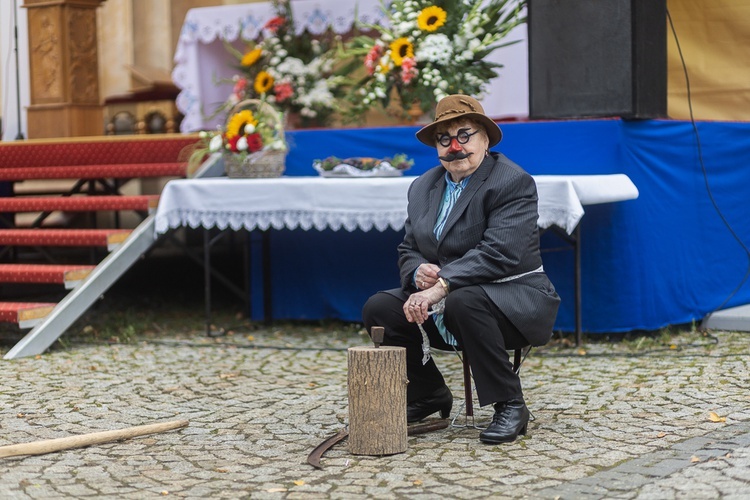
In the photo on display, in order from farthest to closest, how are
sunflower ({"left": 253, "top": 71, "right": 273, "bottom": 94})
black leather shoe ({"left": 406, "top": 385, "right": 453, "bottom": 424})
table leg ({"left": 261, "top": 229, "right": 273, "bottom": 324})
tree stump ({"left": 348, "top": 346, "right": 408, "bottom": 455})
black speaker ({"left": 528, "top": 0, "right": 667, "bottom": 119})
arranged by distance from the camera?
1. sunflower ({"left": 253, "top": 71, "right": 273, "bottom": 94})
2. table leg ({"left": 261, "top": 229, "right": 273, "bottom": 324})
3. black speaker ({"left": 528, "top": 0, "right": 667, "bottom": 119})
4. black leather shoe ({"left": 406, "top": 385, "right": 453, "bottom": 424})
5. tree stump ({"left": 348, "top": 346, "right": 408, "bottom": 455})

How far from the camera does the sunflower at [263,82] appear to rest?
380 inches

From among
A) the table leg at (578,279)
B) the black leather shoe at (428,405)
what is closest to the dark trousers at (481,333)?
the black leather shoe at (428,405)

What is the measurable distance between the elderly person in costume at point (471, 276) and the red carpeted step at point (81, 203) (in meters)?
3.48

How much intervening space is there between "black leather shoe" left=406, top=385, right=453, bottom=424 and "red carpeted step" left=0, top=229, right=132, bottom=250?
3401 mm

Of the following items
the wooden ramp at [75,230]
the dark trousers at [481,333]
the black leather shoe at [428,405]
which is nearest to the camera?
the dark trousers at [481,333]

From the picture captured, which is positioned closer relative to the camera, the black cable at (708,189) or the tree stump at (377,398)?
the tree stump at (377,398)

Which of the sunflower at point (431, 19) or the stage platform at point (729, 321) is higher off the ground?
the sunflower at point (431, 19)

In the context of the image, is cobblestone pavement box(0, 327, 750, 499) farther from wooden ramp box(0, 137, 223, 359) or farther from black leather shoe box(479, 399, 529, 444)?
wooden ramp box(0, 137, 223, 359)

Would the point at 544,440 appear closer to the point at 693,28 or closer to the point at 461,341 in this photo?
the point at 461,341

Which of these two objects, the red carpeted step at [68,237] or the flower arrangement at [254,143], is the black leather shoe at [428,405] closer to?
the flower arrangement at [254,143]

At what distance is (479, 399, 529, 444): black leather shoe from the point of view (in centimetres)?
488

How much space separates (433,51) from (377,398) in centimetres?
404

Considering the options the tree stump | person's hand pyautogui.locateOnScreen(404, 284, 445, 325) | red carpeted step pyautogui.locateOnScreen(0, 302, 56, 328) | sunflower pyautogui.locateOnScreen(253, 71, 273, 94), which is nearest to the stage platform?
person's hand pyautogui.locateOnScreen(404, 284, 445, 325)

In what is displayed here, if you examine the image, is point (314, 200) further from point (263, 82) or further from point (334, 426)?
point (334, 426)
